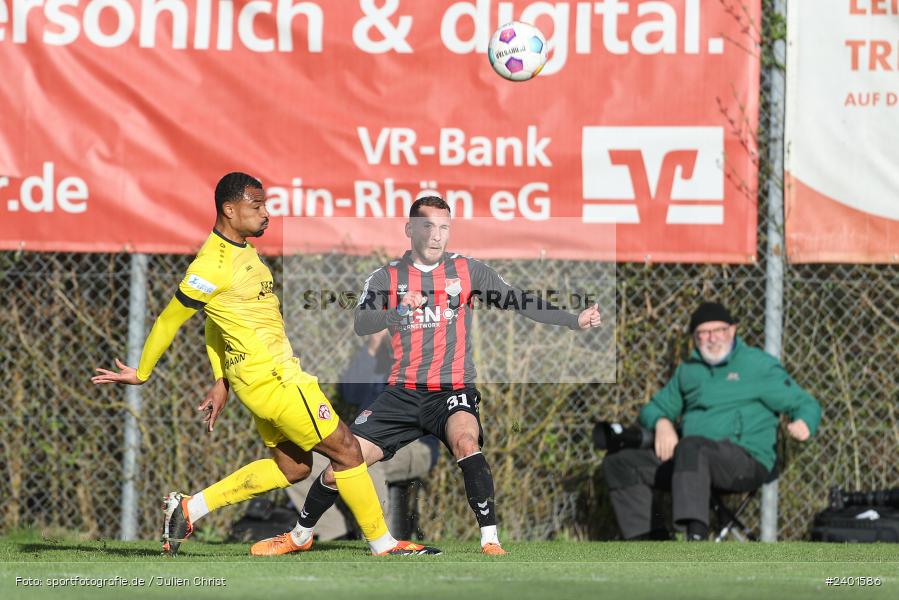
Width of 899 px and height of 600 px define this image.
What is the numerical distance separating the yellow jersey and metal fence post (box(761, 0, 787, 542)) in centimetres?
367

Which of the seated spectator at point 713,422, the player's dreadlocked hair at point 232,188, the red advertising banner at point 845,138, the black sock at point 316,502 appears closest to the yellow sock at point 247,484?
the black sock at point 316,502

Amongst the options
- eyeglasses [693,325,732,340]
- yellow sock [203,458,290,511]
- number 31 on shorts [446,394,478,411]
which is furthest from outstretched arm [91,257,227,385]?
eyeglasses [693,325,732,340]

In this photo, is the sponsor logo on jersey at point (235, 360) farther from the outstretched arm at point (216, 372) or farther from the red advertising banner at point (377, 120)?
the red advertising banner at point (377, 120)

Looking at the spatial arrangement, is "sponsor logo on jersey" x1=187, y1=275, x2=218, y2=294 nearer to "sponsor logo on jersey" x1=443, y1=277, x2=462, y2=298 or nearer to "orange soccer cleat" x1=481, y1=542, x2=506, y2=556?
"sponsor logo on jersey" x1=443, y1=277, x2=462, y2=298

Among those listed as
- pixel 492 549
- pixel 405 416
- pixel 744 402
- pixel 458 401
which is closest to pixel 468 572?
pixel 492 549

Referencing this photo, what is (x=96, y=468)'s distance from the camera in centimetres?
930

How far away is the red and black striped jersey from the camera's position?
7137mm

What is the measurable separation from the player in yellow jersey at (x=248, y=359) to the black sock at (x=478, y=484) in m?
0.38

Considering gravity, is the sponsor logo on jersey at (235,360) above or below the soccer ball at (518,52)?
below

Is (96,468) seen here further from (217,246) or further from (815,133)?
(815,133)

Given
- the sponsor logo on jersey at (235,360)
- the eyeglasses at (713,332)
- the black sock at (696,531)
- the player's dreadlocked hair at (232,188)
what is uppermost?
the player's dreadlocked hair at (232,188)

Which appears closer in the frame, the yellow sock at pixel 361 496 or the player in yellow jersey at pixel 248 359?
the player in yellow jersey at pixel 248 359

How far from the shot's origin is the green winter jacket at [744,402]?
27.6 ft

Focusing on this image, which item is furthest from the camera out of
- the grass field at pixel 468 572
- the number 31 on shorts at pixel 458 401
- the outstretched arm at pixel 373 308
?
the outstretched arm at pixel 373 308
